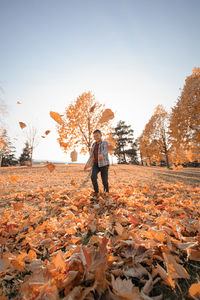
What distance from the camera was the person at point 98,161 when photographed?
12.4ft

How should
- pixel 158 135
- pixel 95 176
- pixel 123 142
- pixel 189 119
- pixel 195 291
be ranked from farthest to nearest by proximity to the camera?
pixel 123 142 → pixel 158 135 → pixel 189 119 → pixel 95 176 → pixel 195 291

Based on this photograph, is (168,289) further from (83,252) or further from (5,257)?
(5,257)

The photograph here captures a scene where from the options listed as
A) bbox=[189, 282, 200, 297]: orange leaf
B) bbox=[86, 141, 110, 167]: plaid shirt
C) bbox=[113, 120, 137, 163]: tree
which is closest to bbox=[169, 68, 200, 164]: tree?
bbox=[86, 141, 110, 167]: plaid shirt

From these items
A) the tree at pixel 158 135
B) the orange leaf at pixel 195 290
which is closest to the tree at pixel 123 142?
the tree at pixel 158 135

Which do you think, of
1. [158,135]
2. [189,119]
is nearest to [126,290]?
[189,119]

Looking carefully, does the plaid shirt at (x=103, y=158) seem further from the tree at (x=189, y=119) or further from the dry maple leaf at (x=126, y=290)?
the tree at (x=189, y=119)

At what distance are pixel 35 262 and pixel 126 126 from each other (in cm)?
4306

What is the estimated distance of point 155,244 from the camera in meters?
1.14

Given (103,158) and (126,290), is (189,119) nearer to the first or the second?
(103,158)

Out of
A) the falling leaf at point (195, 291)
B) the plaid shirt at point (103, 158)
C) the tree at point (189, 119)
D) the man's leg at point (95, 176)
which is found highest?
the tree at point (189, 119)

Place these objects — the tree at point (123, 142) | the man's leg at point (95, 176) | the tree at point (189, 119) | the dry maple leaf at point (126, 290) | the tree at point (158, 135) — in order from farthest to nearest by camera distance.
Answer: the tree at point (123, 142) → the tree at point (158, 135) → the tree at point (189, 119) → the man's leg at point (95, 176) → the dry maple leaf at point (126, 290)

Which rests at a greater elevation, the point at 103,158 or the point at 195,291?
the point at 103,158

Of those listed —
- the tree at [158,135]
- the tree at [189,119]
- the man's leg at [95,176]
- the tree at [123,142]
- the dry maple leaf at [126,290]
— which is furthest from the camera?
the tree at [123,142]

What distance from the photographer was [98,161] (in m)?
3.85
